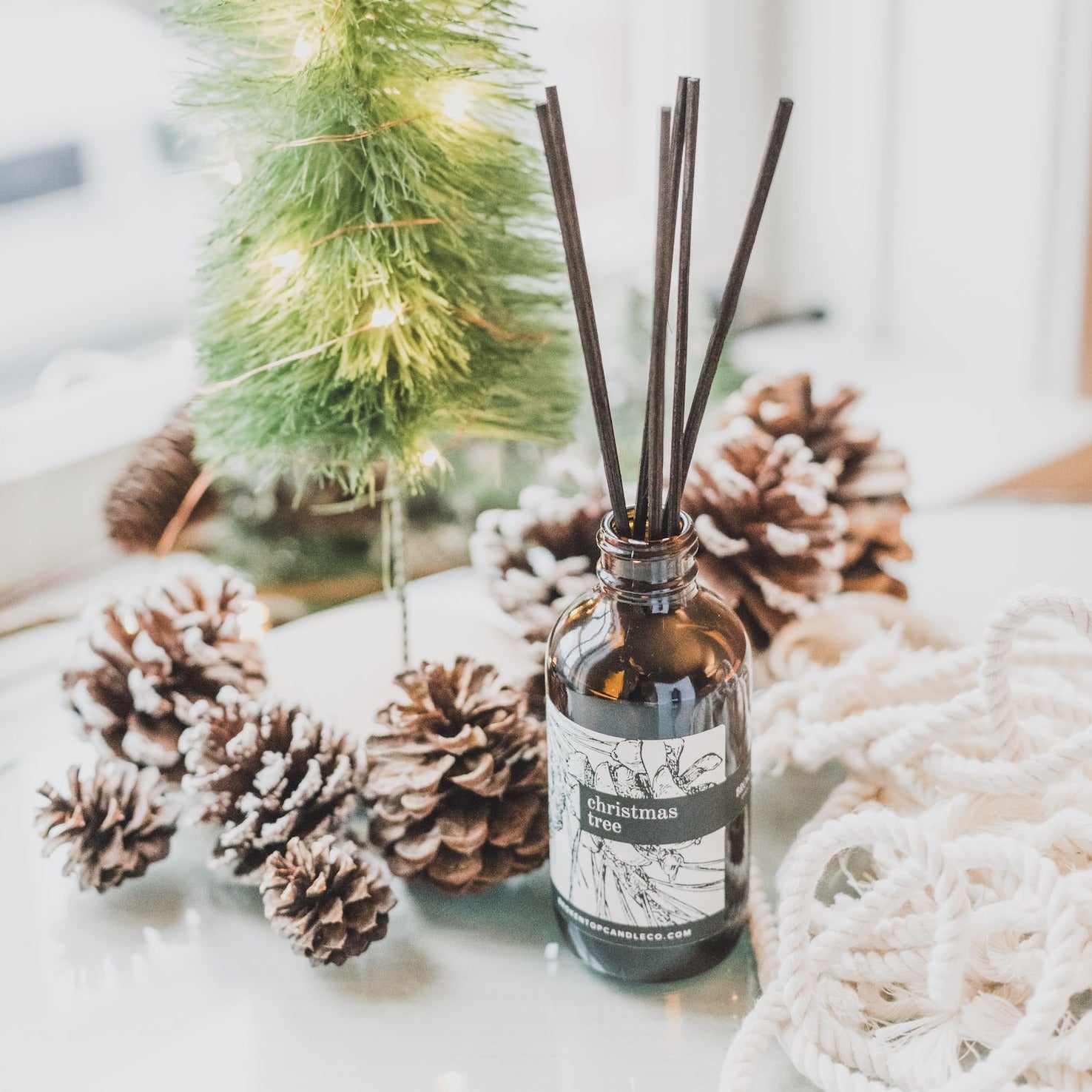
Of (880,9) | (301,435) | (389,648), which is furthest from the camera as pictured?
(880,9)

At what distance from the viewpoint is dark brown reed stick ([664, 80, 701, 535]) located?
448 millimetres

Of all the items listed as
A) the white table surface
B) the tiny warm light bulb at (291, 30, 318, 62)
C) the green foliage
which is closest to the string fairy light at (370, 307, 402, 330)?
the green foliage

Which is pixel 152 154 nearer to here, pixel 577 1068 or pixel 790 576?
pixel 790 576

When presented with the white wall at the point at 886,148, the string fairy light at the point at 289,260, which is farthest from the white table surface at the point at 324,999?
the white wall at the point at 886,148

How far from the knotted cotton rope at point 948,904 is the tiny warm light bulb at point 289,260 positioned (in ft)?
1.09

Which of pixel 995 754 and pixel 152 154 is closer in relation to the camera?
pixel 995 754

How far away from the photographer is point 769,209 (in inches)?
50.9

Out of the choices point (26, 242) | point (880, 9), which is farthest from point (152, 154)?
point (880, 9)

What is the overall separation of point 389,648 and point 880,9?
2.58 ft

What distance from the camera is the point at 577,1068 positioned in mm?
510

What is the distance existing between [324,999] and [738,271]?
36cm

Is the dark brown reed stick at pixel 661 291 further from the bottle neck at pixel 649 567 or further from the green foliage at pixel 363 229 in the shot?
the green foliage at pixel 363 229

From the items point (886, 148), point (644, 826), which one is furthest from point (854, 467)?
point (886, 148)

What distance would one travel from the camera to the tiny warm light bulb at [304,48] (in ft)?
1.88
